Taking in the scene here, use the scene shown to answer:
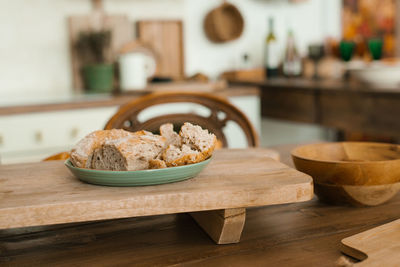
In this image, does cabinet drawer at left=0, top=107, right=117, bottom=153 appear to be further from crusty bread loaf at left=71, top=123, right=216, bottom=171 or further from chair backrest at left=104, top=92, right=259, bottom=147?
crusty bread loaf at left=71, top=123, right=216, bottom=171

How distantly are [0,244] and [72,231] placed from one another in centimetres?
10

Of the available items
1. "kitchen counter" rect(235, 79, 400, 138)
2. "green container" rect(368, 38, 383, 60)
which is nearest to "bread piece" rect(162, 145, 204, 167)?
"kitchen counter" rect(235, 79, 400, 138)

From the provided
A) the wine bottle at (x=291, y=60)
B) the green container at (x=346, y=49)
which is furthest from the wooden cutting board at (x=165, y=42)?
the green container at (x=346, y=49)

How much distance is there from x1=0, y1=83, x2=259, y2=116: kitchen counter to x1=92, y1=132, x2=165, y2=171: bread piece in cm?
154

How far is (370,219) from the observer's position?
30.6 inches

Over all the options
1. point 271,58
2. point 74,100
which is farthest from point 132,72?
point 271,58

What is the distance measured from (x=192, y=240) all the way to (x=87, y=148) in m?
0.20

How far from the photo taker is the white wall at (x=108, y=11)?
2.62 metres

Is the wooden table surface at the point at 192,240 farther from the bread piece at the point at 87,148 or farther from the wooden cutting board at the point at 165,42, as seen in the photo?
the wooden cutting board at the point at 165,42

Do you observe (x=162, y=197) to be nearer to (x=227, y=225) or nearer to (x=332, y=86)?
(x=227, y=225)

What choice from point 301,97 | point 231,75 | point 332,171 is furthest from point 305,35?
point 332,171

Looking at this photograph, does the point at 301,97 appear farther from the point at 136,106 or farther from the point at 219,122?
the point at 136,106

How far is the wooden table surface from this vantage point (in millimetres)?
647

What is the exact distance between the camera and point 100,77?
8.50 feet
